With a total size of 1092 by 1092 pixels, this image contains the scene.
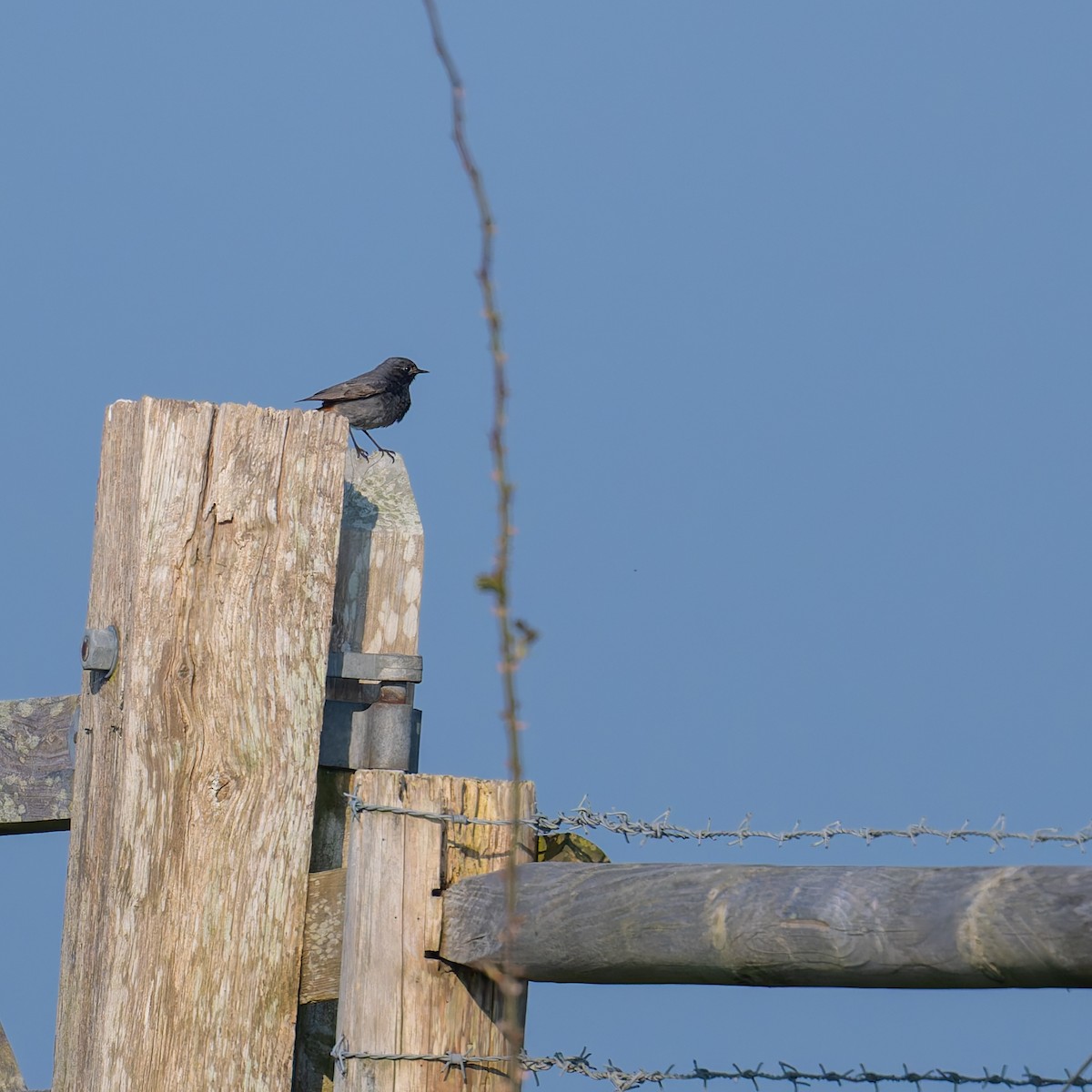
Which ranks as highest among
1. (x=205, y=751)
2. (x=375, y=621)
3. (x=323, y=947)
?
(x=375, y=621)

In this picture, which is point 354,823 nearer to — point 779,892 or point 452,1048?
point 452,1048

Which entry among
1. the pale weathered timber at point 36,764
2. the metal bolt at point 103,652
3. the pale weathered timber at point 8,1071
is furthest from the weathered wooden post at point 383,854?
the pale weathered timber at point 8,1071

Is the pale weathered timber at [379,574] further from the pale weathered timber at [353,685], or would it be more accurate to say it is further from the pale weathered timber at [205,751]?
the pale weathered timber at [205,751]

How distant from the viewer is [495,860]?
248 cm

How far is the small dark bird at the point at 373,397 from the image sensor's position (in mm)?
6641

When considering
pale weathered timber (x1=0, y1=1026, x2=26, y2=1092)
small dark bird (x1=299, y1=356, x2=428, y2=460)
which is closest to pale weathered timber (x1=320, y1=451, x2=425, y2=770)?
pale weathered timber (x1=0, y1=1026, x2=26, y2=1092)

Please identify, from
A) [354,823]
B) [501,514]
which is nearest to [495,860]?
[354,823]

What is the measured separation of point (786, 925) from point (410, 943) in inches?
27.8

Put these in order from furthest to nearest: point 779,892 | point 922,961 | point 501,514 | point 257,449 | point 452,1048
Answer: point 257,449 → point 452,1048 → point 779,892 → point 922,961 → point 501,514

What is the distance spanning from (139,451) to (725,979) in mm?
1316

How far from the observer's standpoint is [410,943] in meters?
2.37

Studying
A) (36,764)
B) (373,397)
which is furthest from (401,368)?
(36,764)

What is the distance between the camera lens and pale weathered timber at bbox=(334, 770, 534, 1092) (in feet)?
7.73

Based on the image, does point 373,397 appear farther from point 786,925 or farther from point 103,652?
point 786,925
